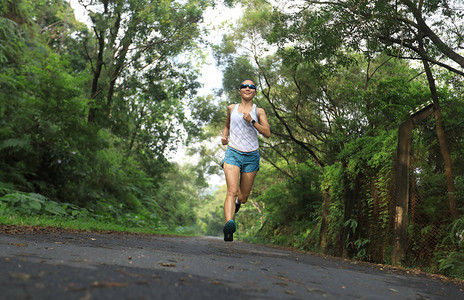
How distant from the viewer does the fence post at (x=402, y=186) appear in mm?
7762

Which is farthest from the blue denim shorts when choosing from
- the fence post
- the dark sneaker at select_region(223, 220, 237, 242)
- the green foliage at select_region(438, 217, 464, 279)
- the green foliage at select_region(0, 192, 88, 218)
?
the green foliage at select_region(0, 192, 88, 218)

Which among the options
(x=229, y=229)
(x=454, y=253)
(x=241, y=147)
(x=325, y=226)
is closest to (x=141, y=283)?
(x=229, y=229)

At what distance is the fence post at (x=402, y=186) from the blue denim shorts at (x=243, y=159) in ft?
11.5

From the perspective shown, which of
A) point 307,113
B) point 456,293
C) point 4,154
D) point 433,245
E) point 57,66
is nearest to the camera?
point 456,293

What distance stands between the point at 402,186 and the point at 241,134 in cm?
391

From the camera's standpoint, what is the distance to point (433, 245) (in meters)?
7.73

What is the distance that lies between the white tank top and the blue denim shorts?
0.08 meters

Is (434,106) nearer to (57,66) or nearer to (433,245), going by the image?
(433,245)

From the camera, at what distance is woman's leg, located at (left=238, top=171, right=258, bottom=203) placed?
640 centimetres

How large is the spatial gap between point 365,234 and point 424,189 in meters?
2.26

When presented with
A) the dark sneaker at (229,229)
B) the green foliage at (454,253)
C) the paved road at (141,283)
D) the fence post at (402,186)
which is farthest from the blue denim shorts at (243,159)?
the green foliage at (454,253)

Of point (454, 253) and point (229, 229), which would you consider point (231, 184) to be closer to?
point (229, 229)

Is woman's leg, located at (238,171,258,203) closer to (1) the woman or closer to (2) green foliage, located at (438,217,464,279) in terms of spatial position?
(1) the woman

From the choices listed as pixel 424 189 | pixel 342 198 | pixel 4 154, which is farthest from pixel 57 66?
pixel 424 189
